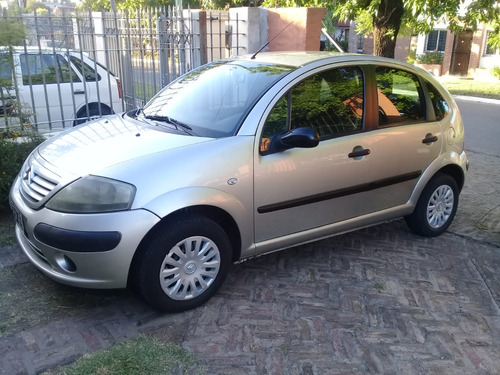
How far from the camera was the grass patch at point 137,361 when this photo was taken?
9.34ft

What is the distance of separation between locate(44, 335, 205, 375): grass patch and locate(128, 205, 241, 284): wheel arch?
0.48 metres

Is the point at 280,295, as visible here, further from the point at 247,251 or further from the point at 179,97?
the point at 179,97

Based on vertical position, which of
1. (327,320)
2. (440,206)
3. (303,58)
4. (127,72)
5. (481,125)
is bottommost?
(481,125)

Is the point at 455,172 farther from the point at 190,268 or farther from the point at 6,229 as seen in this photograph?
the point at 6,229

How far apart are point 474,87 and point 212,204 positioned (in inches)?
780

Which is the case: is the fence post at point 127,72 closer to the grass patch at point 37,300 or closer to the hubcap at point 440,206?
the grass patch at point 37,300

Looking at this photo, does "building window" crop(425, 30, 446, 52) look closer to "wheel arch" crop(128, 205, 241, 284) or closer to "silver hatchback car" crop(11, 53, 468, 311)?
"silver hatchback car" crop(11, 53, 468, 311)

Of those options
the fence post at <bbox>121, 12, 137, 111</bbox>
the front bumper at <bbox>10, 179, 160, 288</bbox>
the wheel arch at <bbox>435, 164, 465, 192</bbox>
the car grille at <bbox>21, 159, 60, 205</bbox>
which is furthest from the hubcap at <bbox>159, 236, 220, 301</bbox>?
the fence post at <bbox>121, 12, 137, 111</bbox>

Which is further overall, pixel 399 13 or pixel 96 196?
pixel 399 13

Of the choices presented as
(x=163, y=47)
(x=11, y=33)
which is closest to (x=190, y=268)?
(x=11, y=33)

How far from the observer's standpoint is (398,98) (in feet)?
14.6

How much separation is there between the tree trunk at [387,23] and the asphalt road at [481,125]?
2.64 m

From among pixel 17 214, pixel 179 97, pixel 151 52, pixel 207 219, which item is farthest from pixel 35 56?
pixel 207 219

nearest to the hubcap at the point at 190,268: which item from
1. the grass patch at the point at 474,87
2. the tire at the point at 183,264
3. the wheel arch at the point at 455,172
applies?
the tire at the point at 183,264
